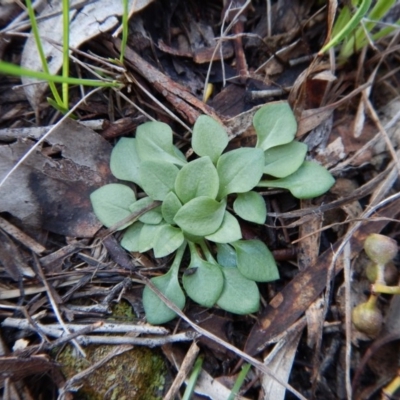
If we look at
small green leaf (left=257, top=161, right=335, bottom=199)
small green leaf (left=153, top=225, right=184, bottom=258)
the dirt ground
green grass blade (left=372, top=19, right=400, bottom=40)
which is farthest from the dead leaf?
green grass blade (left=372, top=19, right=400, bottom=40)

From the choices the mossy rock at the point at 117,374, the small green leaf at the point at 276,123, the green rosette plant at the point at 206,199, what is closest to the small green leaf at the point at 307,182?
the green rosette plant at the point at 206,199

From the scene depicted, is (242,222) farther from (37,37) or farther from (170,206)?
(37,37)

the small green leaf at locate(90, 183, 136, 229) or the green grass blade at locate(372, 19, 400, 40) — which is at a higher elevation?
the green grass blade at locate(372, 19, 400, 40)

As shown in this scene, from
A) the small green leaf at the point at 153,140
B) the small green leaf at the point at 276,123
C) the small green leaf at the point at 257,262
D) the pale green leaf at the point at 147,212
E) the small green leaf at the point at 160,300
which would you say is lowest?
the small green leaf at the point at 160,300

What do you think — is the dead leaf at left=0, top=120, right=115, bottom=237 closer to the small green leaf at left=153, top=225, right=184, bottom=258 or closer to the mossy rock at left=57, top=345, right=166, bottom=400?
the small green leaf at left=153, top=225, right=184, bottom=258

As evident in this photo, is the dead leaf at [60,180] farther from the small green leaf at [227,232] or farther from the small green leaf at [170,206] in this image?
the small green leaf at [227,232]

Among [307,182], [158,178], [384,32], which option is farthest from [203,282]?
[384,32]
